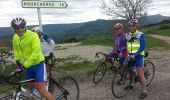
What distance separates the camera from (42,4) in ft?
39.4

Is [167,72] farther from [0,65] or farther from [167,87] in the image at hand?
[0,65]

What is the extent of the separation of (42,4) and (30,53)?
237 inches

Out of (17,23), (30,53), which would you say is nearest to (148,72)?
(30,53)

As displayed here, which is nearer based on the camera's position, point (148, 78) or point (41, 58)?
point (41, 58)

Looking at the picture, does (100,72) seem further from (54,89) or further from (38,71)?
(38,71)

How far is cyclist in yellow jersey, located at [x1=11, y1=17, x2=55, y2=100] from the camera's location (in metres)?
6.03

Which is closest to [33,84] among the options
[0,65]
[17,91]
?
[17,91]

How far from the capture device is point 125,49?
10.1 metres

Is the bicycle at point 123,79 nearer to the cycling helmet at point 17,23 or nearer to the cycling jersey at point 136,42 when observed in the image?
the cycling jersey at point 136,42

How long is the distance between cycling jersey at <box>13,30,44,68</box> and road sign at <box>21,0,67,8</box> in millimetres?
5521

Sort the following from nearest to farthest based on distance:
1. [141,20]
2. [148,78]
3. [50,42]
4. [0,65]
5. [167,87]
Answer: [50,42] → [167,87] → [148,78] → [0,65] → [141,20]

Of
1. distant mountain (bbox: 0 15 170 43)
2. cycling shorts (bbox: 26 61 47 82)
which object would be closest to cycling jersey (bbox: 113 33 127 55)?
cycling shorts (bbox: 26 61 47 82)

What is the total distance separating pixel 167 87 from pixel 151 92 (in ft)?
2.47

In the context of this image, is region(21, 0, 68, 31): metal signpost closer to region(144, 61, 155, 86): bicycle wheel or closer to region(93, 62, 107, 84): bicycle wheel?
region(93, 62, 107, 84): bicycle wheel
